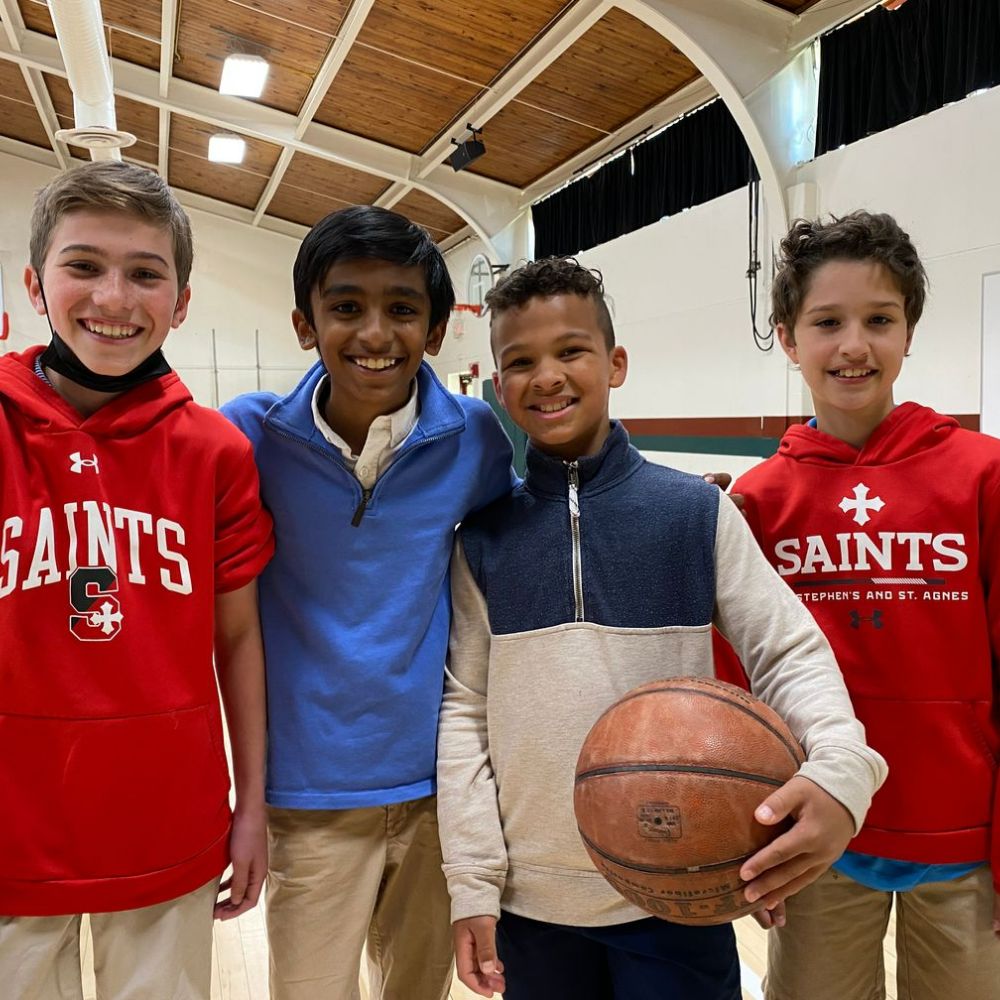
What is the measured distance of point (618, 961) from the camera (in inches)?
52.6

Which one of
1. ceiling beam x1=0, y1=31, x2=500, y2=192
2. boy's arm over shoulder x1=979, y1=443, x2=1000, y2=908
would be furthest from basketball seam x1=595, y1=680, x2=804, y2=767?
ceiling beam x1=0, y1=31, x2=500, y2=192

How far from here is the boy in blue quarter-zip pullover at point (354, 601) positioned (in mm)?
1443

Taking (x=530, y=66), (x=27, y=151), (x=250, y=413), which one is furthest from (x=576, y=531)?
(x=27, y=151)

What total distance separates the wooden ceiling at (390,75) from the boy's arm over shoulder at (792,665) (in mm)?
4801

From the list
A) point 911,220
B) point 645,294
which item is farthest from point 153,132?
point 911,220

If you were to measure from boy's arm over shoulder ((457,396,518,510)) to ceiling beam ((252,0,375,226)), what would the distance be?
211 inches

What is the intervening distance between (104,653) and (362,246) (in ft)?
2.49

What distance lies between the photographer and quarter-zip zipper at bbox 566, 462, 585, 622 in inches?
53.7

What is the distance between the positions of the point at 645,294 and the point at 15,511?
6298 mm

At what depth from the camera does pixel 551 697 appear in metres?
1.34

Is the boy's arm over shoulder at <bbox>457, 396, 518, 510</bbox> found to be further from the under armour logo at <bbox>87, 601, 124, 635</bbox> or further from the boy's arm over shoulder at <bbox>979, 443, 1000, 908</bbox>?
the boy's arm over shoulder at <bbox>979, 443, 1000, 908</bbox>

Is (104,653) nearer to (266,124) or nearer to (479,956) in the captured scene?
(479,956)

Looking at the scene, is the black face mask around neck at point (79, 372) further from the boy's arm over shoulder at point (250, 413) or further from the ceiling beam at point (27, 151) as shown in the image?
the ceiling beam at point (27, 151)

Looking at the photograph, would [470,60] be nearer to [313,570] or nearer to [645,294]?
[645,294]
